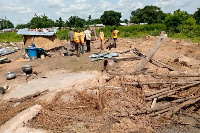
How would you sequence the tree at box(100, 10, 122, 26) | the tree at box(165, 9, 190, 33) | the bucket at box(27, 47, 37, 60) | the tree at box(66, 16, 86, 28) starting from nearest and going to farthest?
the bucket at box(27, 47, 37, 60) → the tree at box(165, 9, 190, 33) → the tree at box(66, 16, 86, 28) → the tree at box(100, 10, 122, 26)

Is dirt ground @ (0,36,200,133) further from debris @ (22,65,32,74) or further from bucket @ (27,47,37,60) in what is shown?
bucket @ (27,47,37,60)

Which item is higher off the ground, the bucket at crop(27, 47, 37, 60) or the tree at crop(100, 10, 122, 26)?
the tree at crop(100, 10, 122, 26)

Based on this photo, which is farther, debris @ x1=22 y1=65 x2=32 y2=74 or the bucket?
the bucket

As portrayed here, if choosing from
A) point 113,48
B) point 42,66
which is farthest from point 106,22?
point 42,66

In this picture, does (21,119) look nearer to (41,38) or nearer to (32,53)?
(32,53)

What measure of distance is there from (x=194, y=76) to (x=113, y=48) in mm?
8254

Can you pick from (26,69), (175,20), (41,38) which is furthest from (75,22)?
(26,69)

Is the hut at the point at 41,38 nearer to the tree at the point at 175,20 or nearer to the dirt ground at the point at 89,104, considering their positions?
the dirt ground at the point at 89,104

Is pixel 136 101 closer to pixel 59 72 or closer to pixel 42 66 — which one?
pixel 59 72

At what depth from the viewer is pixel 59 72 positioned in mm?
8656

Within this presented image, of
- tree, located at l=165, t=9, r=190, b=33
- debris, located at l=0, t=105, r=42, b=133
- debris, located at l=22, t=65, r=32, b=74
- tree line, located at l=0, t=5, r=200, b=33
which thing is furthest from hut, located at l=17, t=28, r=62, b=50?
tree, located at l=165, t=9, r=190, b=33

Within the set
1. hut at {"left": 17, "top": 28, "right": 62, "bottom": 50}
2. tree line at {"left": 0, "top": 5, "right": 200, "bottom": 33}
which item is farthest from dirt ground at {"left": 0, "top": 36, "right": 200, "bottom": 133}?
tree line at {"left": 0, "top": 5, "right": 200, "bottom": 33}

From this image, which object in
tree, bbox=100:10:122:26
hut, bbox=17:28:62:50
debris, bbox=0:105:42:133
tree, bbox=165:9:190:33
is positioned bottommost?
debris, bbox=0:105:42:133

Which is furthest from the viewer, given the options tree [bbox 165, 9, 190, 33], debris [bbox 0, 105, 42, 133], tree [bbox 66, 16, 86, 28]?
tree [bbox 66, 16, 86, 28]
